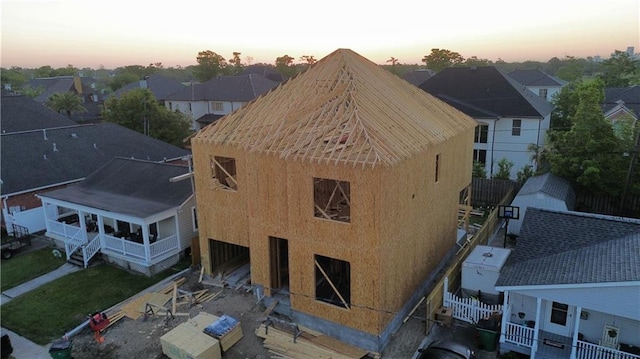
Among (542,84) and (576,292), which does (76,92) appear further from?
(576,292)

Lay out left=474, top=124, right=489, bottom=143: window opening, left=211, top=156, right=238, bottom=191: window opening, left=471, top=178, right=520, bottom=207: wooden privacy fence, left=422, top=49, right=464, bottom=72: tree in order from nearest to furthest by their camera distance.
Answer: left=211, top=156, right=238, bottom=191: window opening → left=471, top=178, right=520, bottom=207: wooden privacy fence → left=474, top=124, right=489, bottom=143: window opening → left=422, top=49, right=464, bottom=72: tree

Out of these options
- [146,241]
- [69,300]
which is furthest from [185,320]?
[69,300]

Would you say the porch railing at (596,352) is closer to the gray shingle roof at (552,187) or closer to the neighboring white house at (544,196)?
the neighboring white house at (544,196)

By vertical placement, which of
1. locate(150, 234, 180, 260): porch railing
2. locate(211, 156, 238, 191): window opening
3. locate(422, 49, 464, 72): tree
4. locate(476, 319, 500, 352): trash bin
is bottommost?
locate(476, 319, 500, 352): trash bin

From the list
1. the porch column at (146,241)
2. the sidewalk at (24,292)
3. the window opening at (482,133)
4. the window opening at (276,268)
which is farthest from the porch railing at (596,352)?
the window opening at (482,133)

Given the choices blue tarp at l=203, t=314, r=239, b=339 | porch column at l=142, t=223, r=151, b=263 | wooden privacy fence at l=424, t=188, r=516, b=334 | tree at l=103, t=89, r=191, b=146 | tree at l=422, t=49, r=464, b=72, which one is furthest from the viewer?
tree at l=422, t=49, r=464, b=72

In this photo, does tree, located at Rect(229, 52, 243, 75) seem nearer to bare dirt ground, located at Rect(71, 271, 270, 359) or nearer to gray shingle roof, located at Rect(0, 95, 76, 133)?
gray shingle roof, located at Rect(0, 95, 76, 133)

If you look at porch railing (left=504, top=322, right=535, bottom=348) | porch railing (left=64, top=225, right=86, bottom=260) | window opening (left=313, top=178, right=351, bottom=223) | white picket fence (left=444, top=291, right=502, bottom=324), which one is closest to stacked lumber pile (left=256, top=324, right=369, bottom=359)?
white picket fence (left=444, top=291, right=502, bottom=324)
